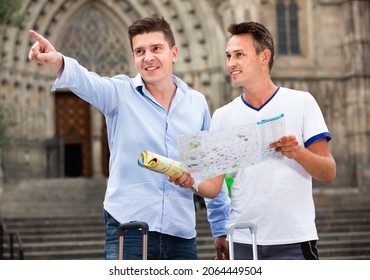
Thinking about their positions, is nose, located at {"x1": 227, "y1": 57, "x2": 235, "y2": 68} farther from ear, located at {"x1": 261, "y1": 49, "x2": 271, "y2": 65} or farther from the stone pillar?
the stone pillar

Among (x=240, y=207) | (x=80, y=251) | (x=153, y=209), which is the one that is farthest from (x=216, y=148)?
(x=80, y=251)

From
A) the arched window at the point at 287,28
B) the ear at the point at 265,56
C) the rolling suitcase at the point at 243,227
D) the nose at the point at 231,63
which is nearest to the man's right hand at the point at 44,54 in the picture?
the nose at the point at 231,63

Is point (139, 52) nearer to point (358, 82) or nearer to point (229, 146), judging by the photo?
point (229, 146)

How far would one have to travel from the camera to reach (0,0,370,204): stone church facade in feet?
67.6

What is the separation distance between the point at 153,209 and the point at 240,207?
1.53 ft

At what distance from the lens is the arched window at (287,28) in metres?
21.6

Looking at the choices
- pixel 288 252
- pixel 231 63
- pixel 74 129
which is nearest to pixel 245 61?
pixel 231 63

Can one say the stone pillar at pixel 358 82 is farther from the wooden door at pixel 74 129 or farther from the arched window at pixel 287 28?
the wooden door at pixel 74 129

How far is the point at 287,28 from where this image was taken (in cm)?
2166

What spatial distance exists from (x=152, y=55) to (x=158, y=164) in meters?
0.68

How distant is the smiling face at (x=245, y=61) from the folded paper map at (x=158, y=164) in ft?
1.65

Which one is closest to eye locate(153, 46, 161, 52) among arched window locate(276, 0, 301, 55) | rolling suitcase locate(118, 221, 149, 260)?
rolling suitcase locate(118, 221, 149, 260)

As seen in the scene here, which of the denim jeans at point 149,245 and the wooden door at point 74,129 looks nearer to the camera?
the denim jeans at point 149,245
